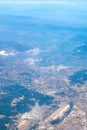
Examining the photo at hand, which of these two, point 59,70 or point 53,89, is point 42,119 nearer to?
point 53,89

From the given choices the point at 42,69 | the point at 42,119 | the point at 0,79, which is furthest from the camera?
the point at 42,69

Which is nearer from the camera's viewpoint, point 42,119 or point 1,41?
point 42,119

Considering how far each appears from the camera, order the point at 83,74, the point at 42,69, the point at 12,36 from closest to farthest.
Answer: the point at 83,74
the point at 42,69
the point at 12,36

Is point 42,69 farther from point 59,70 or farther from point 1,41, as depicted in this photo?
point 1,41

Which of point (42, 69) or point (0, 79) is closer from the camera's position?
point (0, 79)

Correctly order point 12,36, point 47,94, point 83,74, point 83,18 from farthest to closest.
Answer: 1. point 83,18
2. point 12,36
3. point 83,74
4. point 47,94

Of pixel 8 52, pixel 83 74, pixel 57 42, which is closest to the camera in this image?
pixel 83 74

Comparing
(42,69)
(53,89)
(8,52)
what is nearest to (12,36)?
(8,52)

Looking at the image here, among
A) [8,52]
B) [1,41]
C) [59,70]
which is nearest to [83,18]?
[1,41]
